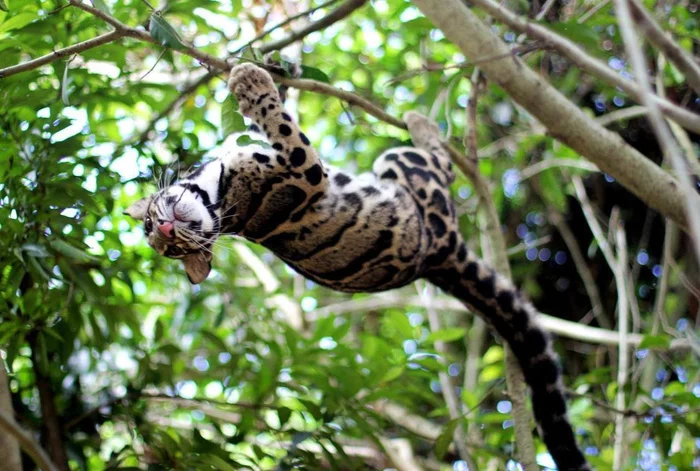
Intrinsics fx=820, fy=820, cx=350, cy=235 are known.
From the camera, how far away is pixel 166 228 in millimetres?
3918

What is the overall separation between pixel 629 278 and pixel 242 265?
10.7 feet

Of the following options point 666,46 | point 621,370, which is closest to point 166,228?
point 666,46

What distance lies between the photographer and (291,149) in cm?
439

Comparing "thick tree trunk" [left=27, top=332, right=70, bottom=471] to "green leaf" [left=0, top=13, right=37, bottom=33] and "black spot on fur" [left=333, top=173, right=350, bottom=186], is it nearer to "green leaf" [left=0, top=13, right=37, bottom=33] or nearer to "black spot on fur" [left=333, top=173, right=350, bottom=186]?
"green leaf" [left=0, top=13, right=37, bottom=33]

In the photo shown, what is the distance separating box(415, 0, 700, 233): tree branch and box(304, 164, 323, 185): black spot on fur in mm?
979

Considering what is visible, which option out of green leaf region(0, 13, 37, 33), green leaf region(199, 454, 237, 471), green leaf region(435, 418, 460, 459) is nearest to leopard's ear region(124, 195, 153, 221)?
green leaf region(0, 13, 37, 33)

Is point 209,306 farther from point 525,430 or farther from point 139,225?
point 525,430

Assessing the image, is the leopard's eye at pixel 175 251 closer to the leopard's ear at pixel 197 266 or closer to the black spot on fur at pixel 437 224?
the leopard's ear at pixel 197 266

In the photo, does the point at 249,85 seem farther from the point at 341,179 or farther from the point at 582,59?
the point at 582,59

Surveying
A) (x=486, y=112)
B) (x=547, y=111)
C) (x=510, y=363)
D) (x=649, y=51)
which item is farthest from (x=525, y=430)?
(x=486, y=112)

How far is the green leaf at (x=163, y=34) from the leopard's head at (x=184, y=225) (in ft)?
3.09

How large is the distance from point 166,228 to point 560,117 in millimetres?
2064

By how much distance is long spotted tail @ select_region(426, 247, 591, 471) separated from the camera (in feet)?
15.4

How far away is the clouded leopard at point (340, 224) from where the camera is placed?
4203 mm
